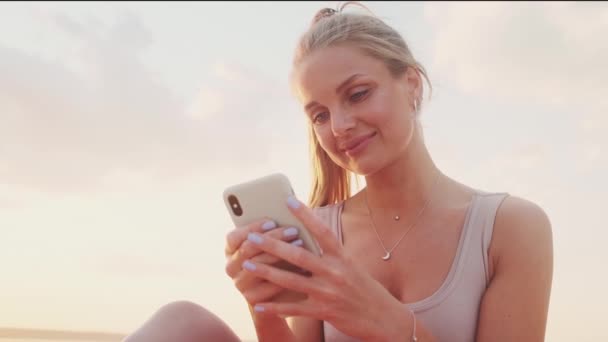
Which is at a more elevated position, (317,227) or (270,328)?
(317,227)

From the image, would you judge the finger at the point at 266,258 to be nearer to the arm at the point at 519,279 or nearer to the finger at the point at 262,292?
the finger at the point at 262,292

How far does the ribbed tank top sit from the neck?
0.31 m

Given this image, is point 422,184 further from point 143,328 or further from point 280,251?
point 143,328

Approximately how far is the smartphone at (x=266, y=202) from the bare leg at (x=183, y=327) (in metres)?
0.55

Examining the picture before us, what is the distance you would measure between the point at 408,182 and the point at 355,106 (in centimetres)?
54

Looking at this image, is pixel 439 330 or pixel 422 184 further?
pixel 422 184

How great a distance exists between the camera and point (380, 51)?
7.64 feet

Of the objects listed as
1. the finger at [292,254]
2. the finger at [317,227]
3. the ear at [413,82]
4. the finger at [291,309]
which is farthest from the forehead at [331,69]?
the finger at [291,309]

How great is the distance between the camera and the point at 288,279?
1.62m

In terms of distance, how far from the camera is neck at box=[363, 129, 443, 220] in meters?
2.53

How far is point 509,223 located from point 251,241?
1.13 metres

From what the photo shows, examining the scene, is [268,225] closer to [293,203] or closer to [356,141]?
[293,203]

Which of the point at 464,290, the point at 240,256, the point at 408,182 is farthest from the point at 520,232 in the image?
the point at 240,256

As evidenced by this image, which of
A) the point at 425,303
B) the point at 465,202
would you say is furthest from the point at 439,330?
the point at 465,202
